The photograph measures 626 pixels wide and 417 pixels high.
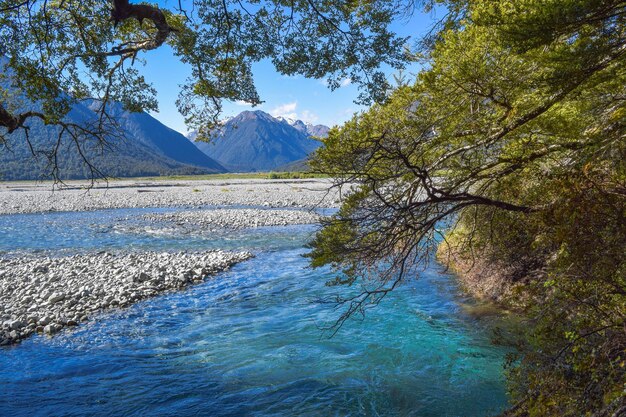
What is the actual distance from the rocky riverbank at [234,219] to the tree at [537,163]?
19284mm

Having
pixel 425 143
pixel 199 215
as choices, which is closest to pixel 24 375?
pixel 425 143

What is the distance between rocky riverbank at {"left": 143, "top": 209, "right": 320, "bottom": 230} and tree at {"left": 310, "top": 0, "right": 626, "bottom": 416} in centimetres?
1928

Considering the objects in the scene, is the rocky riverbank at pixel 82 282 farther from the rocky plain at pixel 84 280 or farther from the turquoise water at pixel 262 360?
the turquoise water at pixel 262 360

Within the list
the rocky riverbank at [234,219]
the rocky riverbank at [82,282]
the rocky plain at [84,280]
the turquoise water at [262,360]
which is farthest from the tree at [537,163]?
the rocky riverbank at [234,219]

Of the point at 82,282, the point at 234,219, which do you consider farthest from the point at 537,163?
the point at 234,219

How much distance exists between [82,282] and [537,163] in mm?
12713

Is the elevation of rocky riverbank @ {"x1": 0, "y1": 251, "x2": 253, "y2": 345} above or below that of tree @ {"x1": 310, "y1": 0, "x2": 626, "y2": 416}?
below

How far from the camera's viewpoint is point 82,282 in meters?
12.6

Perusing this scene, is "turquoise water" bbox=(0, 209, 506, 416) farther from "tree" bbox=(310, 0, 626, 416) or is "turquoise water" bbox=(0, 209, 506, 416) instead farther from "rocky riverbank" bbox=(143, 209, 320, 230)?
"rocky riverbank" bbox=(143, 209, 320, 230)

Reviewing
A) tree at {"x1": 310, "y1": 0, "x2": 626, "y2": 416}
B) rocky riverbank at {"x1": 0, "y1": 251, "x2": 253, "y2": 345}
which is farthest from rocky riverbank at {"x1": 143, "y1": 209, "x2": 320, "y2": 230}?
tree at {"x1": 310, "y1": 0, "x2": 626, "y2": 416}

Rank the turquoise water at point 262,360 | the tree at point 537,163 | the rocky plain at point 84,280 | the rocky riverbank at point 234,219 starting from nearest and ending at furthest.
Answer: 1. the tree at point 537,163
2. the turquoise water at point 262,360
3. the rocky plain at point 84,280
4. the rocky riverbank at point 234,219

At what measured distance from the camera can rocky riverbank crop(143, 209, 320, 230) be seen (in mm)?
27034

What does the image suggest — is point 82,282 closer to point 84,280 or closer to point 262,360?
point 84,280

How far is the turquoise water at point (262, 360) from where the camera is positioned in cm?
646
